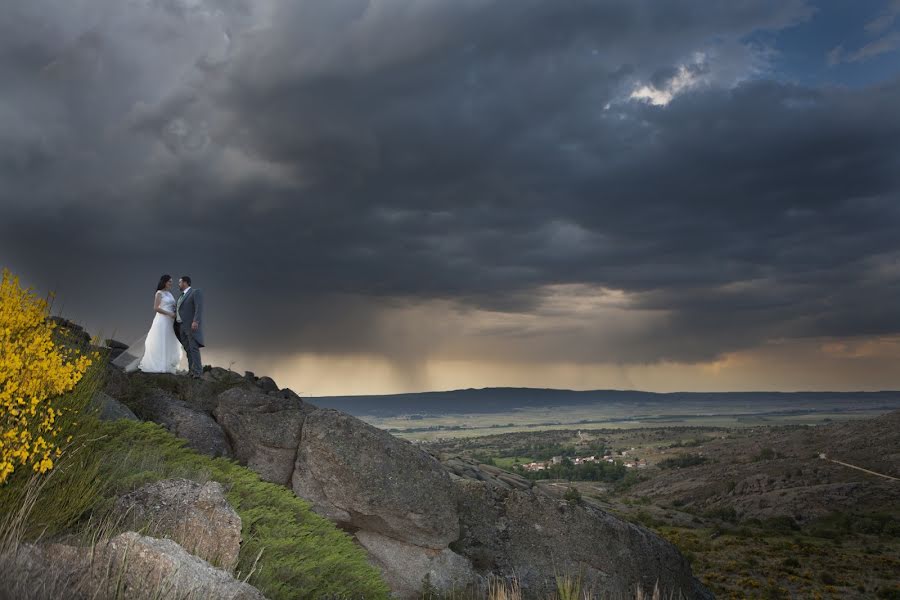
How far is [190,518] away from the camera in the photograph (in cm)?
796

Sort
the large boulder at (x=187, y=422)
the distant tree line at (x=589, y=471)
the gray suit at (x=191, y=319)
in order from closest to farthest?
the large boulder at (x=187, y=422)
the gray suit at (x=191, y=319)
the distant tree line at (x=589, y=471)

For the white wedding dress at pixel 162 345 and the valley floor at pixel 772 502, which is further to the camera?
the valley floor at pixel 772 502

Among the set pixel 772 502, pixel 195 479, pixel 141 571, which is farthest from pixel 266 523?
pixel 772 502

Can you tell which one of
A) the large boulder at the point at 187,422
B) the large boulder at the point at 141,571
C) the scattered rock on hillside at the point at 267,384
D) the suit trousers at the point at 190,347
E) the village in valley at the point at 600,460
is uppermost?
the suit trousers at the point at 190,347

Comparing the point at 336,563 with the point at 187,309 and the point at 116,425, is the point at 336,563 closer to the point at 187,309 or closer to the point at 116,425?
the point at 116,425

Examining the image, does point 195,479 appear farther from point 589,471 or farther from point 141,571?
point 589,471

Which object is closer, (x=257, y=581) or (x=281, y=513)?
(x=257, y=581)

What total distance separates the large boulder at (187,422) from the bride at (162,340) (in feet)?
22.1

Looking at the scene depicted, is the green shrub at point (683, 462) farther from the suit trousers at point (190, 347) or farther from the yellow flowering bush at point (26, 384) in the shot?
the yellow flowering bush at point (26, 384)

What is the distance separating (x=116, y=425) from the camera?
11445 millimetres

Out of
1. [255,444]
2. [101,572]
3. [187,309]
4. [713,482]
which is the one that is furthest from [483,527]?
[713,482]

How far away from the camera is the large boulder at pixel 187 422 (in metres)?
15.3

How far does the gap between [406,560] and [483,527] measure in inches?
82.9

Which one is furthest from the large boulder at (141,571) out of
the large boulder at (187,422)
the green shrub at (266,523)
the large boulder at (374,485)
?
the large boulder at (187,422)
